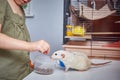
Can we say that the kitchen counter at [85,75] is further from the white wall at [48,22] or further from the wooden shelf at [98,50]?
the white wall at [48,22]

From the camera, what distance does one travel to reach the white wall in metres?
2.23

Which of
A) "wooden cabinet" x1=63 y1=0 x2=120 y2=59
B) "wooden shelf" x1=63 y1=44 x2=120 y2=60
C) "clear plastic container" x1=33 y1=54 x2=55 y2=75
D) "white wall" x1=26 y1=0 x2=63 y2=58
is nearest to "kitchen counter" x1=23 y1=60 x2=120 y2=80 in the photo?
"clear plastic container" x1=33 y1=54 x2=55 y2=75

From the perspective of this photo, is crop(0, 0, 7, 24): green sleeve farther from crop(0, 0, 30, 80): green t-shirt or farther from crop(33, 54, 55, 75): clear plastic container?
crop(33, 54, 55, 75): clear plastic container

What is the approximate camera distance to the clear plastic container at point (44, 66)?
3.19 feet

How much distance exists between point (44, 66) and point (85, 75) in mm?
A: 201

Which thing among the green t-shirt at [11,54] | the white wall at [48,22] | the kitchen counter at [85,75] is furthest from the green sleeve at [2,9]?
the white wall at [48,22]

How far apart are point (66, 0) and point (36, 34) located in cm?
52

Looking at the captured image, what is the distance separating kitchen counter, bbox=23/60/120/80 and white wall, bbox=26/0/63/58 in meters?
1.19

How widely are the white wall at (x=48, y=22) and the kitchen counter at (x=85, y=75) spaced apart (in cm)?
119

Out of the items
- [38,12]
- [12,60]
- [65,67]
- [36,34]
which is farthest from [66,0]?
[12,60]

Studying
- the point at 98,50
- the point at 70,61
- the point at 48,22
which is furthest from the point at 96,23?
the point at 70,61

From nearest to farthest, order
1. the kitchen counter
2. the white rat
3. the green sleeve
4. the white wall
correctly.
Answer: the green sleeve
the kitchen counter
the white rat
the white wall

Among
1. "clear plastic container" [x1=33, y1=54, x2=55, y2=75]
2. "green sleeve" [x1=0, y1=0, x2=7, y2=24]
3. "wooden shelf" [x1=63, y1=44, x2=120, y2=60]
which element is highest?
"green sleeve" [x1=0, y1=0, x2=7, y2=24]

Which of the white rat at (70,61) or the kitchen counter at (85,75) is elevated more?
the white rat at (70,61)
